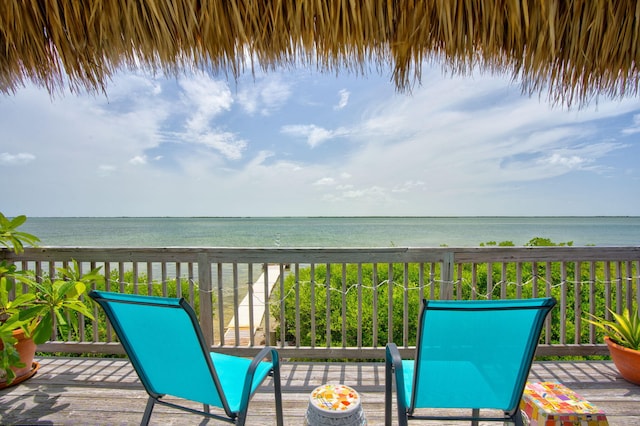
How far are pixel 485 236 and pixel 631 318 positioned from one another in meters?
23.4

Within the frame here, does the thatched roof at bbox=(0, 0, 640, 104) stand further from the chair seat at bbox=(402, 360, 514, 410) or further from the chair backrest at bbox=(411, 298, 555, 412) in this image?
the chair seat at bbox=(402, 360, 514, 410)

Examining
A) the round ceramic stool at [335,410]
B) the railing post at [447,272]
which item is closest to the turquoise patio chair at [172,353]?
the round ceramic stool at [335,410]

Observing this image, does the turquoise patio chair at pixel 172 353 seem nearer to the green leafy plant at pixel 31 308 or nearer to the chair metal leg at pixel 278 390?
the chair metal leg at pixel 278 390

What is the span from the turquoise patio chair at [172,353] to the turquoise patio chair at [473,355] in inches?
28.0

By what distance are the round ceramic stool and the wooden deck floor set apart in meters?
0.52

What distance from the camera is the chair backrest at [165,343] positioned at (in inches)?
50.0

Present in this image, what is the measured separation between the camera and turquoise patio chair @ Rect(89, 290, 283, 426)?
1.28m

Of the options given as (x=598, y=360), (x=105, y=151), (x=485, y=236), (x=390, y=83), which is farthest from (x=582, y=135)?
(x=105, y=151)

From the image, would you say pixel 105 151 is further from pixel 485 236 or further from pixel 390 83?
pixel 485 236

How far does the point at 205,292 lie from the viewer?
2.64 m

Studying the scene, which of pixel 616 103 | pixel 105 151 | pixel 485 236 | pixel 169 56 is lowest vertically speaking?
pixel 485 236

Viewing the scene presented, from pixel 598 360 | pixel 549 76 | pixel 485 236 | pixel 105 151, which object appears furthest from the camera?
pixel 485 236

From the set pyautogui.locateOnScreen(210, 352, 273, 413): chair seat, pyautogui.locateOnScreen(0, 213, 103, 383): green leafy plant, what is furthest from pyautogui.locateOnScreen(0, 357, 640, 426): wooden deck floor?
pyautogui.locateOnScreen(210, 352, 273, 413): chair seat

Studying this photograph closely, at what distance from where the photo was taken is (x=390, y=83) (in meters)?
1.85
